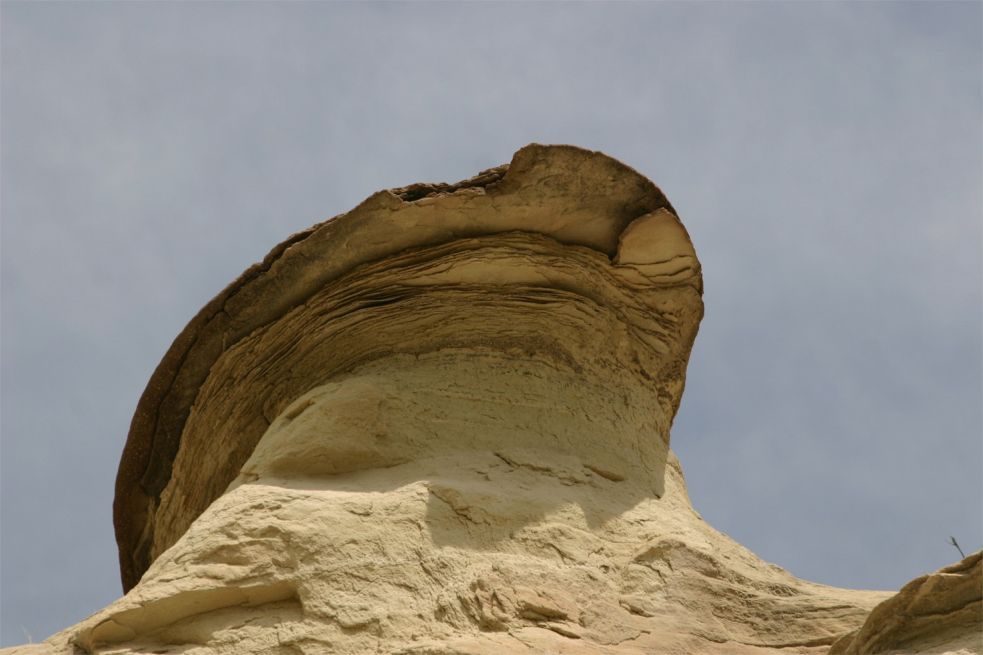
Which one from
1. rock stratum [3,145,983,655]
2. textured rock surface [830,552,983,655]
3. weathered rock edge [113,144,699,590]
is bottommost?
textured rock surface [830,552,983,655]

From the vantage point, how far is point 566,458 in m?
7.53

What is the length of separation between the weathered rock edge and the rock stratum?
1cm

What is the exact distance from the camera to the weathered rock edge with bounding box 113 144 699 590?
307 inches

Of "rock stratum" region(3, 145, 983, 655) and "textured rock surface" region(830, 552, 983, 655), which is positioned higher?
"rock stratum" region(3, 145, 983, 655)

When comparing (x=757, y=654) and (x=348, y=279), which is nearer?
(x=757, y=654)

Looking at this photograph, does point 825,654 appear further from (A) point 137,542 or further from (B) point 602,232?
(A) point 137,542

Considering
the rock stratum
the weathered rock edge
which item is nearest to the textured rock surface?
the rock stratum

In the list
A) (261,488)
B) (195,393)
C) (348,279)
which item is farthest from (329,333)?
(261,488)

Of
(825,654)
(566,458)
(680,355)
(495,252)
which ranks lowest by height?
(825,654)

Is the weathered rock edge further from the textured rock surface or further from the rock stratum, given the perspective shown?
the textured rock surface

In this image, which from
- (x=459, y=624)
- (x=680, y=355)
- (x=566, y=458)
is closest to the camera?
(x=459, y=624)

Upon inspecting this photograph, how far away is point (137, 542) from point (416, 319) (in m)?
2.29

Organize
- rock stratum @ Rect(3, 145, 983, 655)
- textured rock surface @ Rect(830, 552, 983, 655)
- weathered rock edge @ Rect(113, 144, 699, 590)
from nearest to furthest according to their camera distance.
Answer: textured rock surface @ Rect(830, 552, 983, 655) → rock stratum @ Rect(3, 145, 983, 655) → weathered rock edge @ Rect(113, 144, 699, 590)

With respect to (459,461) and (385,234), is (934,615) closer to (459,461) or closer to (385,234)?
(459,461)
